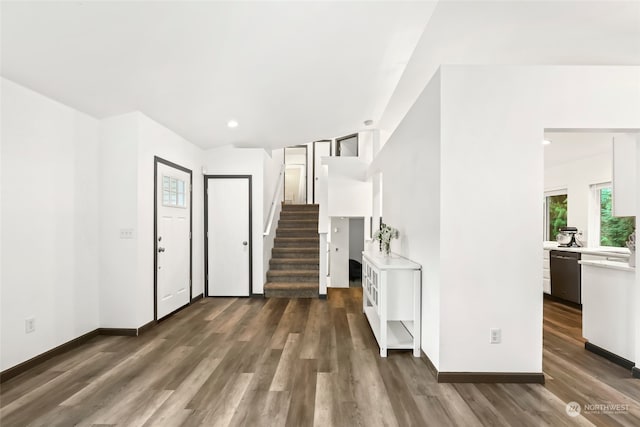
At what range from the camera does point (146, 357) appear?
2955 millimetres

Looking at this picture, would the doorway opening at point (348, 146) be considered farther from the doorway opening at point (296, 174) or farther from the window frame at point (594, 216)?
the window frame at point (594, 216)

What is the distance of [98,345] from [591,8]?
5403 millimetres

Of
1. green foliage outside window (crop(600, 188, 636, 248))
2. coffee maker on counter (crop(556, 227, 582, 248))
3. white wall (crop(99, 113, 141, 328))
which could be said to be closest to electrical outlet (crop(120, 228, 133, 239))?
white wall (crop(99, 113, 141, 328))

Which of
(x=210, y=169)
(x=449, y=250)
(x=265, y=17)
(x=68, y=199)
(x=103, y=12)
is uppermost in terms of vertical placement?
(x=265, y=17)

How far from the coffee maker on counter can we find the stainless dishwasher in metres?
0.22

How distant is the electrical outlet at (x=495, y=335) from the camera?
2465 millimetres

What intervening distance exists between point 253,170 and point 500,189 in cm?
396

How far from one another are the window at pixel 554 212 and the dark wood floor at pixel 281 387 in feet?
9.69

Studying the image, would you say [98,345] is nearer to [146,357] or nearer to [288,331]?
[146,357]

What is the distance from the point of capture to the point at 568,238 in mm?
5059

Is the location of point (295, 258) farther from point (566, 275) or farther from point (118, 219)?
point (566, 275)

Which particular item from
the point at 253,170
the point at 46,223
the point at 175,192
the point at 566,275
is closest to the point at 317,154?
the point at 253,170

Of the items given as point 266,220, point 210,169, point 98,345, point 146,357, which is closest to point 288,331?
point 146,357

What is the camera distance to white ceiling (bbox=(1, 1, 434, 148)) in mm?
2162
